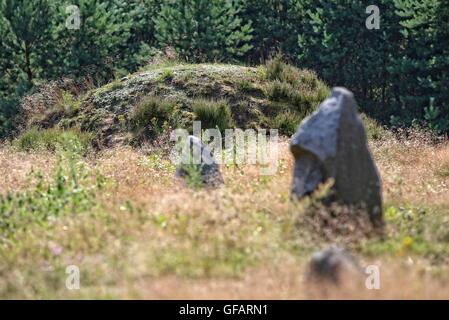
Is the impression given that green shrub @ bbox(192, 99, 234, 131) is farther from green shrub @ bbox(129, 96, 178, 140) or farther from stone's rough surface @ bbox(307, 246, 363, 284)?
stone's rough surface @ bbox(307, 246, 363, 284)

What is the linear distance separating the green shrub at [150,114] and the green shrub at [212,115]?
55 centimetres

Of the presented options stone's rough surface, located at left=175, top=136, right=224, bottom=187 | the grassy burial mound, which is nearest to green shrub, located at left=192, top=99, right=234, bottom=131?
the grassy burial mound

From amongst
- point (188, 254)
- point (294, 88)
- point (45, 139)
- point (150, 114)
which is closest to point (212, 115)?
point (150, 114)

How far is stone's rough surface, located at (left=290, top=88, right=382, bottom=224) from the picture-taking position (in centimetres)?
794

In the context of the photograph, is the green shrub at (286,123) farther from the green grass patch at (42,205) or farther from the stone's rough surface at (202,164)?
the green grass patch at (42,205)

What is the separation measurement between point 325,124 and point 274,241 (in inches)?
57.9

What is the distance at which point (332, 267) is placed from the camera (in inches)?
249

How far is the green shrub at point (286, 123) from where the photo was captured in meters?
15.9

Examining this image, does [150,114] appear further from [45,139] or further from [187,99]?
[45,139]

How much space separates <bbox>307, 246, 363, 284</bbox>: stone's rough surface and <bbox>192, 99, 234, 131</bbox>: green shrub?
30.5 ft

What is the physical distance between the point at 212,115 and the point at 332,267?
9.68 metres

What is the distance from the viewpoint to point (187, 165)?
407 inches

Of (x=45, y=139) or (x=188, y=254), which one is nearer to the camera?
(x=188, y=254)
